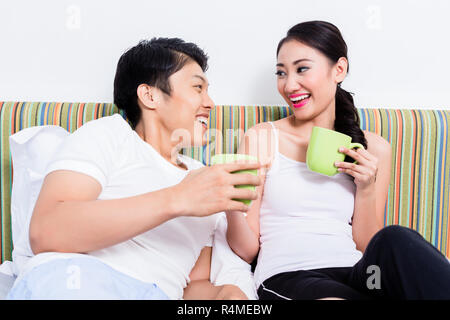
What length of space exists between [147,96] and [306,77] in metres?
0.49

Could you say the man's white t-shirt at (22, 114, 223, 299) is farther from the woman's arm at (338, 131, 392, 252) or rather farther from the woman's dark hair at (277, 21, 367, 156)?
the woman's dark hair at (277, 21, 367, 156)

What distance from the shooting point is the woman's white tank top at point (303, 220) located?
101cm

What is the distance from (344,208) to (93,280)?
736 millimetres

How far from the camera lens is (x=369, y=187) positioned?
42.6 inches

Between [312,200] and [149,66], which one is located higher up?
[149,66]

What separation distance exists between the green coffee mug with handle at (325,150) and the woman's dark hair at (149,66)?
1.44ft

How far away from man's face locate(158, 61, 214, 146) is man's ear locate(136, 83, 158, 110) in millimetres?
27

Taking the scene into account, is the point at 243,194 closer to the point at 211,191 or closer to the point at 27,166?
the point at 211,191

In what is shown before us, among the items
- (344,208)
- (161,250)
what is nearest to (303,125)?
(344,208)

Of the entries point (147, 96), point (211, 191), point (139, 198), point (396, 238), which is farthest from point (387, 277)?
point (147, 96)

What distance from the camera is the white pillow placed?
1.09 m

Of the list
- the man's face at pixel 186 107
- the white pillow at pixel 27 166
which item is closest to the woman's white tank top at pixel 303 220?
the man's face at pixel 186 107

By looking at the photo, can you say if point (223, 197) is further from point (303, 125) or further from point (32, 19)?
point (32, 19)

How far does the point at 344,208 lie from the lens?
111 centimetres
